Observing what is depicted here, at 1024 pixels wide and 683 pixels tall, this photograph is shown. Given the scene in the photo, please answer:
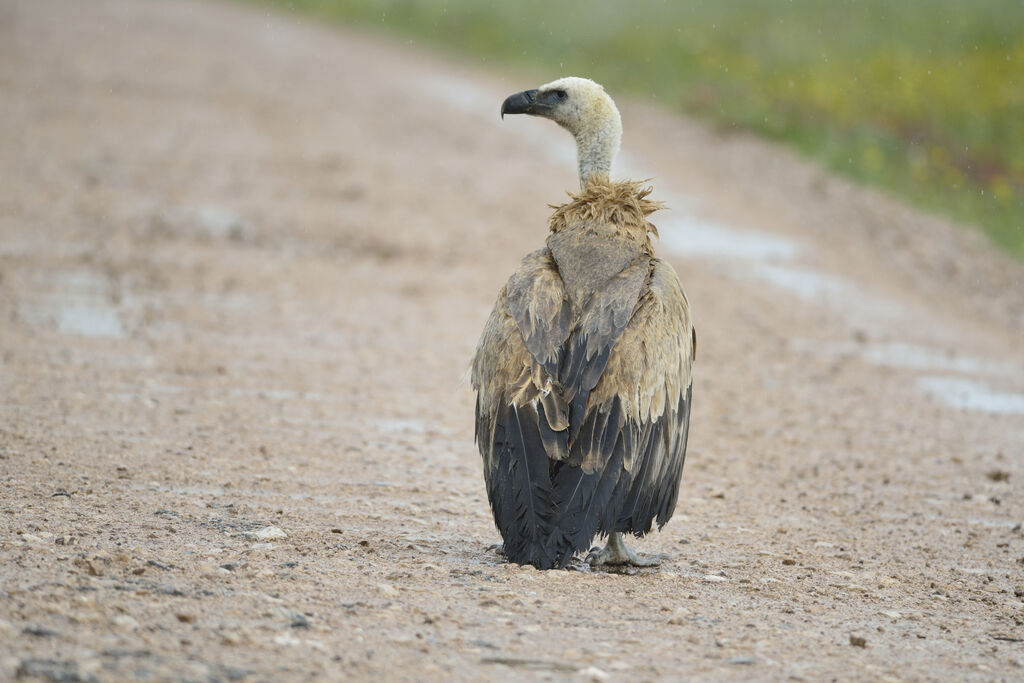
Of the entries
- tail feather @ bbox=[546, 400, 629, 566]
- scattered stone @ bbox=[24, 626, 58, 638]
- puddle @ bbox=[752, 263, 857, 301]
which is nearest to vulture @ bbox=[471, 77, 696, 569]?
tail feather @ bbox=[546, 400, 629, 566]

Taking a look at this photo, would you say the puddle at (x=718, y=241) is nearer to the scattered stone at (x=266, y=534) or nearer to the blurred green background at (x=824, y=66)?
the blurred green background at (x=824, y=66)

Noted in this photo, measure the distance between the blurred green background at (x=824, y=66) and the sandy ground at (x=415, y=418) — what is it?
1208mm

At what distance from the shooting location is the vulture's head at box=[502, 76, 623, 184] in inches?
246

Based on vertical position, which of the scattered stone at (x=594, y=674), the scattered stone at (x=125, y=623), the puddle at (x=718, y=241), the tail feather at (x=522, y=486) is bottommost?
the scattered stone at (x=125, y=623)

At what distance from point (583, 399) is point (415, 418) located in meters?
3.36

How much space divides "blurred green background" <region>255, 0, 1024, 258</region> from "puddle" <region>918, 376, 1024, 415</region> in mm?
4801

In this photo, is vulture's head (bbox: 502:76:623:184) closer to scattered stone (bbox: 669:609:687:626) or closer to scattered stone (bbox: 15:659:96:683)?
scattered stone (bbox: 669:609:687:626)

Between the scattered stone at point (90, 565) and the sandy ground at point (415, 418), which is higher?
the sandy ground at point (415, 418)

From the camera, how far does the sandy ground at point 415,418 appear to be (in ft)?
13.5

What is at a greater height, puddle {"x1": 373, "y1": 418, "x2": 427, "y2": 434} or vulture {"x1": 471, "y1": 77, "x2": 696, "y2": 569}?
vulture {"x1": 471, "y1": 77, "x2": 696, "y2": 569}

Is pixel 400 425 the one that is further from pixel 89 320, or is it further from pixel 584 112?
pixel 89 320

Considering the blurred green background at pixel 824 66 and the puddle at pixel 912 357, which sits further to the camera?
the blurred green background at pixel 824 66

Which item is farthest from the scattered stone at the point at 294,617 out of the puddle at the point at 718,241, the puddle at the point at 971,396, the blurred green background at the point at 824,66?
the blurred green background at the point at 824,66

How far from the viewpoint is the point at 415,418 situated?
26.0 feet
